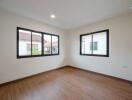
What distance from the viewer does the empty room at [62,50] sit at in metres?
2.39

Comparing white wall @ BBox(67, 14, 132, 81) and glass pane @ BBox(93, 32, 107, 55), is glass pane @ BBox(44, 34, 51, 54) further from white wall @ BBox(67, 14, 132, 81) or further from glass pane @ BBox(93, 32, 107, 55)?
glass pane @ BBox(93, 32, 107, 55)

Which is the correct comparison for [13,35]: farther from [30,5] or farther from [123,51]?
[123,51]

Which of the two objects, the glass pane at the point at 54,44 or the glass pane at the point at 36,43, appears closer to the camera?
the glass pane at the point at 36,43

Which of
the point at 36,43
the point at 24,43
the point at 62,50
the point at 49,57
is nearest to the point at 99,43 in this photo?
the point at 62,50

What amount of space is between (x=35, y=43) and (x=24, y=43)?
0.52 m

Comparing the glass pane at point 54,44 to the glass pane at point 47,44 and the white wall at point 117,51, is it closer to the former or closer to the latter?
the glass pane at point 47,44

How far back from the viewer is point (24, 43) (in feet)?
11.3

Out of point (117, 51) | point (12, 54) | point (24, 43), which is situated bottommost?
point (12, 54)

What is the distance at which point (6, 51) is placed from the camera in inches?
112

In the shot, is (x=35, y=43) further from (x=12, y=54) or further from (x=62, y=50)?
(x=62, y=50)

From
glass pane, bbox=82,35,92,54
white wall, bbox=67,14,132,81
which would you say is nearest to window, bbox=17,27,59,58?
glass pane, bbox=82,35,92,54

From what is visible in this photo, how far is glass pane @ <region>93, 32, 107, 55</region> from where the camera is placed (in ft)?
12.6

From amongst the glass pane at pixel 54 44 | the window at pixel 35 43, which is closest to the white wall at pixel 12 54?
the window at pixel 35 43

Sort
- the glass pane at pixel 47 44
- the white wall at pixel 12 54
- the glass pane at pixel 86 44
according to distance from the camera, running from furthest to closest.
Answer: the glass pane at pixel 86 44 < the glass pane at pixel 47 44 < the white wall at pixel 12 54
